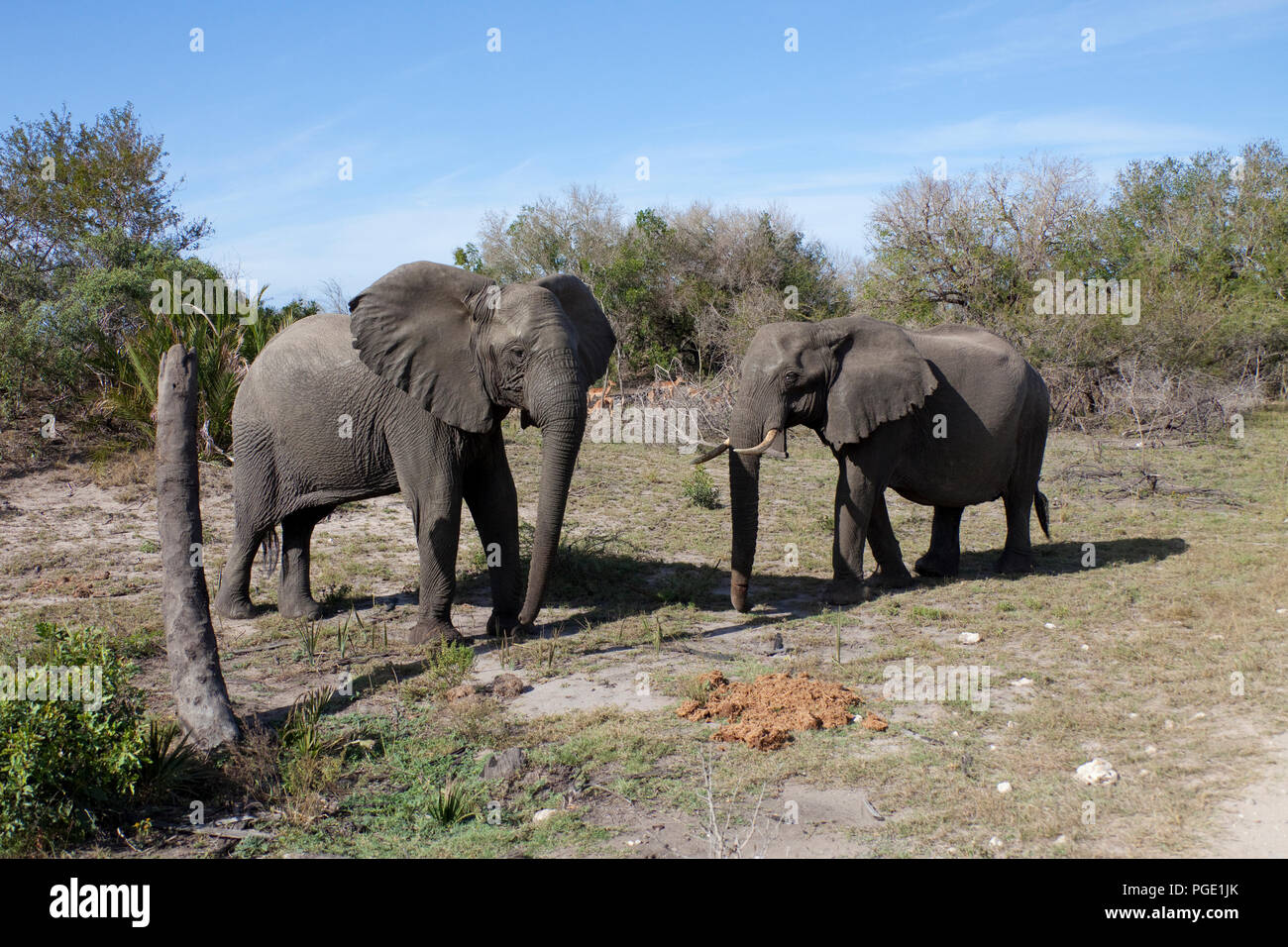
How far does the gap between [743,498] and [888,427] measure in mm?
1611

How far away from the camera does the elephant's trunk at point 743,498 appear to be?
8.08m

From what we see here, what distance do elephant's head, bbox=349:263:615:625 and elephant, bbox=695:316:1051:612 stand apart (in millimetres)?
1601

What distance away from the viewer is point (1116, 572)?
9.34 m

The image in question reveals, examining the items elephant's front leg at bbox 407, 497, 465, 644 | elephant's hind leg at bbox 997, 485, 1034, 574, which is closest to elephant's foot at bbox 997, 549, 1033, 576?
elephant's hind leg at bbox 997, 485, 1034, 574

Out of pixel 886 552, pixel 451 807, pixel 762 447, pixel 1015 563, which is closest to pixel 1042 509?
pixel 1015 563

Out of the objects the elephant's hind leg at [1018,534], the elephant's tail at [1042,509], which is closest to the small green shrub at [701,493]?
the elephant's tail at [1042,509]

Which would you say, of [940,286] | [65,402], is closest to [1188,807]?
[65,402]

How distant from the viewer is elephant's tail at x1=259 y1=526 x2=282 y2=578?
29.3 feet

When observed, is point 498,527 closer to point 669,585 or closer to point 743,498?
point 669,585

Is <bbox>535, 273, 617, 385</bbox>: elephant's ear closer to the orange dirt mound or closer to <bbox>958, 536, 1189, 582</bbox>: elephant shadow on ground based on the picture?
the orange dirt mound

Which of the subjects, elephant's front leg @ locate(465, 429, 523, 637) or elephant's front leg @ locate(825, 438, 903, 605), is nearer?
elephant's front leg @ locate(465, 429, 523, 637)

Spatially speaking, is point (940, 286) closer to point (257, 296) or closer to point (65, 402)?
point (257, 296)

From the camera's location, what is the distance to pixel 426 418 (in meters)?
7.43

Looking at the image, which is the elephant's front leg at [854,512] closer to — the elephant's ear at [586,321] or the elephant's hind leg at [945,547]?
the elephant's hind leg at [945,547]
